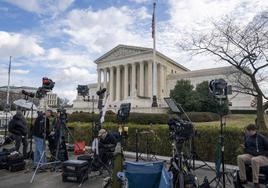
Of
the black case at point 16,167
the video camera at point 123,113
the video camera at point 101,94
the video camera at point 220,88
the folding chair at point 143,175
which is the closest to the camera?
the folding chair at point 143,175

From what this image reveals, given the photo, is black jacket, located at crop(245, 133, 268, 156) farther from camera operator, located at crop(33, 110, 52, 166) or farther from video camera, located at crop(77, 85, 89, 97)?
video camera, located at crop(77, 85, 89, 97)

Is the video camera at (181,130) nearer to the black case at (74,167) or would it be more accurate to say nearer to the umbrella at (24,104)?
the black case at (74,167)

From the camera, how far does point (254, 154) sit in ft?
20.2

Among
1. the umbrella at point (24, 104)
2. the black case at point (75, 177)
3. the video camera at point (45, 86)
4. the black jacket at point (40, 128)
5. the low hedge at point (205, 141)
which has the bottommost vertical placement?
the black case at point (75, 177)

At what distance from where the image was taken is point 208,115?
116 feet

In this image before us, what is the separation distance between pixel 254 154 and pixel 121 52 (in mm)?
67325

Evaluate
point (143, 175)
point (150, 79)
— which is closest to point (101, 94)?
point (143, 175)

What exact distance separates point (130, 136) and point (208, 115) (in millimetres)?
24754

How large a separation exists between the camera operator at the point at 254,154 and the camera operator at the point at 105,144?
310 centimetres

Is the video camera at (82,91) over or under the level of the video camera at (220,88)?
over

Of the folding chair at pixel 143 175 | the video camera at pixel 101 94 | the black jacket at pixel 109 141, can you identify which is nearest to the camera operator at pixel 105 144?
the black jacket at pixel 109 141

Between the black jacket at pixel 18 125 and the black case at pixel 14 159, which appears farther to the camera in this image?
the black jacket at pixel 18 125

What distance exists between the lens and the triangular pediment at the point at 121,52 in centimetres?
6831

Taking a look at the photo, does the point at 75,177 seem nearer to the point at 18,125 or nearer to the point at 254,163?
the point at 18,125
